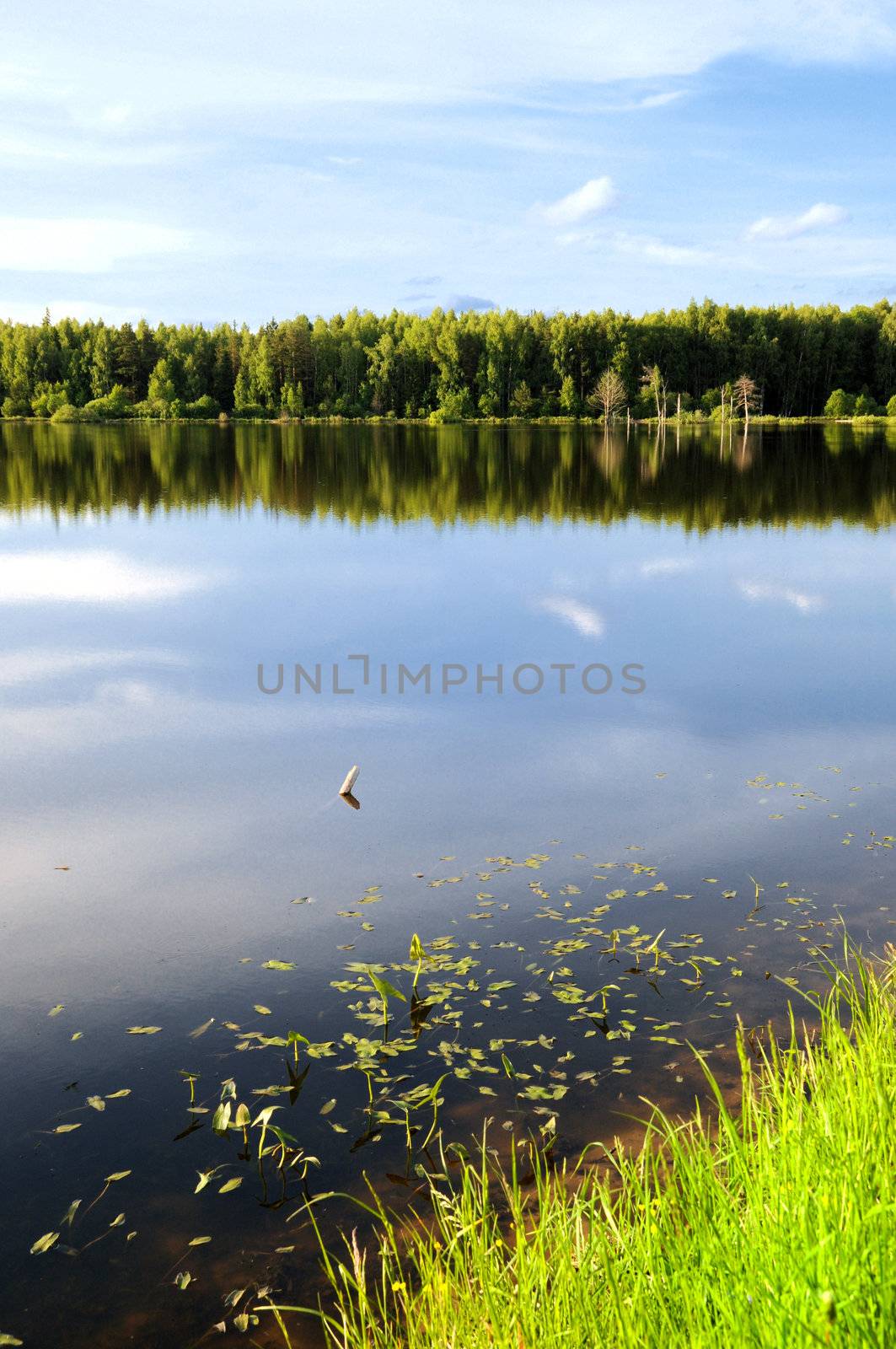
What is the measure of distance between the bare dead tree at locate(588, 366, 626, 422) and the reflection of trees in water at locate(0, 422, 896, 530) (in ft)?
116

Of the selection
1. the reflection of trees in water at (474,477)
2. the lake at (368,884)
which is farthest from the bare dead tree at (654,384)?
the lake at (368,884)

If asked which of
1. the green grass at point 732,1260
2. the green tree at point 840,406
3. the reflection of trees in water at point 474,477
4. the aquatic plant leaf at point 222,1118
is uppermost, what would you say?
the green tree at point 840,406

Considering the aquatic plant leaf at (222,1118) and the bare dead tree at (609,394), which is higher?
the bare dead tree at (609,394)

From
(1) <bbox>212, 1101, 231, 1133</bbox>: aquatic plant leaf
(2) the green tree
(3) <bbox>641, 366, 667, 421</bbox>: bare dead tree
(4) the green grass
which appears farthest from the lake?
(2) the green tree

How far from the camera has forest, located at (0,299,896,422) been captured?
12356 centimetres

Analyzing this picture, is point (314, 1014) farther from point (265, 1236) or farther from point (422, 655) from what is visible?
point (422, 655)

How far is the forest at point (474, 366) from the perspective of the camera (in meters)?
124

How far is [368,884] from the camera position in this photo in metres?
8.77

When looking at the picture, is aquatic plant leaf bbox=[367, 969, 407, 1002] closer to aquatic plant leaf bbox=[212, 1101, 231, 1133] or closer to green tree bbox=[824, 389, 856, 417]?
aquatic plant leaf bbox=[212, 1101, 231, 1133]

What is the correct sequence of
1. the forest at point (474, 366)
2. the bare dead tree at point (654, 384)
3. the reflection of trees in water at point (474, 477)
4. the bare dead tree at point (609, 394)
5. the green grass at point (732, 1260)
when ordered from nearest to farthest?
the green grass at point (732, 1260) → the reflection of trees in water at point (474, 477) → the bare dead tree at point (609, 394) → the bare dead tree at point (654, 384) → the forest at point (474, 366)

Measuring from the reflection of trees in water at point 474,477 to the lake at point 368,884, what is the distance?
1351cm

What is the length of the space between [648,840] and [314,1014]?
12.5ft

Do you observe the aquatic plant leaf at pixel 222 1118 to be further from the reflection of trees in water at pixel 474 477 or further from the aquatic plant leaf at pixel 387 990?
the reflection of trees in water at pixel 474 477

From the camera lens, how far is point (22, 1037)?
6.59 meters
